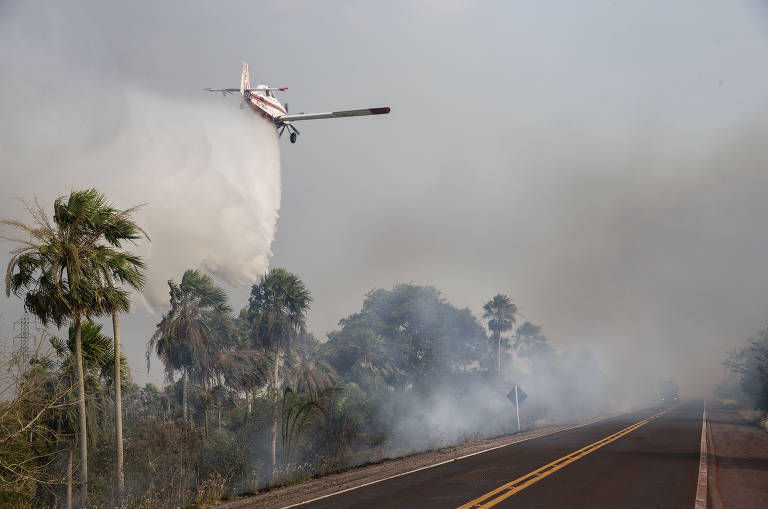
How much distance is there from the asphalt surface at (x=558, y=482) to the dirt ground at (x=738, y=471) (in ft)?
1.86

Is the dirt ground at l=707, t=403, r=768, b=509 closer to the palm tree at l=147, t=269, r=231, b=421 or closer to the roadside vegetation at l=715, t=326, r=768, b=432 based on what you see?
the roadside vegetation at l=715, t=326, r=768, b=432

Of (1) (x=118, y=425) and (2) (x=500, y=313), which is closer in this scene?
(1) (x=118, y=425)

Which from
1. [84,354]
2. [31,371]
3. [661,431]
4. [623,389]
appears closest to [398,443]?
[661,431]

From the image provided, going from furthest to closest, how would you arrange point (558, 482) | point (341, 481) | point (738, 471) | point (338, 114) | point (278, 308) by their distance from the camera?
1. point (278, 308)
2. point (338, 114)
3. point (738, 471)
4. point (341, 481)
5. point (558, 482)

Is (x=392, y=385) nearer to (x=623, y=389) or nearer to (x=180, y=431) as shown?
(x=180, y=431)

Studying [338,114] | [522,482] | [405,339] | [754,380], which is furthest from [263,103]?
[754,380]

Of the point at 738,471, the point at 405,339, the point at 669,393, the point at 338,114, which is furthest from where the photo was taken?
the point at 669,393

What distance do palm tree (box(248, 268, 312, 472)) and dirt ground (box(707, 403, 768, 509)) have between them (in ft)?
115

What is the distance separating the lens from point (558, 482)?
13.8m

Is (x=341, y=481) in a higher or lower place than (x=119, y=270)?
lower

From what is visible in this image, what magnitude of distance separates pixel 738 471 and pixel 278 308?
41898 mm

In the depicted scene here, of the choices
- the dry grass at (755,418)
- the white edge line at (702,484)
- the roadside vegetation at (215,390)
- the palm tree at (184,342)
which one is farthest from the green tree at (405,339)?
the white edge line at (702,484)

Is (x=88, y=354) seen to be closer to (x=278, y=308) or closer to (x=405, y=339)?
(x=278, y=308)

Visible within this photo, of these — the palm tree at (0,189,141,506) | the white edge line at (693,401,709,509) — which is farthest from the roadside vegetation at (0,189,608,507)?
the white edge line at (693,401,709,509)
